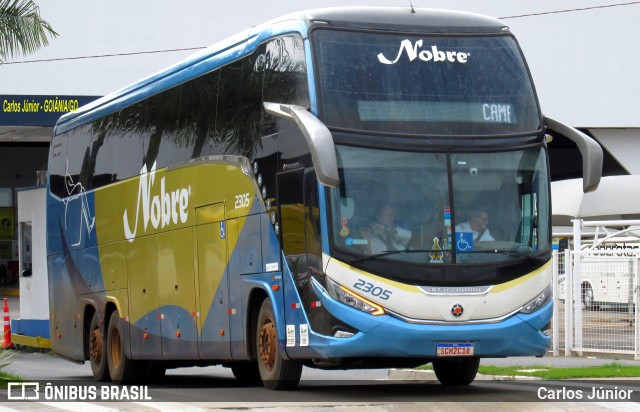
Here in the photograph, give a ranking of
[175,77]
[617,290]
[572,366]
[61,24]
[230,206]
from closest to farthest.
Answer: [230,206], [175,77], [572,366], [617,290], [61,24]

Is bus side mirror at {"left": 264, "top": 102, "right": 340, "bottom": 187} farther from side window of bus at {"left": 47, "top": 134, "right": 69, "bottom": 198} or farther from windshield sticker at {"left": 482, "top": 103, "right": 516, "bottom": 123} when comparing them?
side window of bus at {"left": 47, "top": 134, "right": 69, "bottom": 198}

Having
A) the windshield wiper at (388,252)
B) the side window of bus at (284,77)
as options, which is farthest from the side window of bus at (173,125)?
the windshield wiper at (388,252)

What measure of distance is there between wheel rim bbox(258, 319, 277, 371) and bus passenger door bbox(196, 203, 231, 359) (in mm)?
965

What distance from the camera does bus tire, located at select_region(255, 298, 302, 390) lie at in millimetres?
14328

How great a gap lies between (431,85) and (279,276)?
2.63 metres

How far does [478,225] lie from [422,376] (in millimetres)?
5920

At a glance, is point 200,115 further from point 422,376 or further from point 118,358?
point 422,376

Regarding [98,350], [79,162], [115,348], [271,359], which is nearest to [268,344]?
[271,359]

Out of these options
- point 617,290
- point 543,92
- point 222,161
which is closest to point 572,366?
point 617,290

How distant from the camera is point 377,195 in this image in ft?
44.1

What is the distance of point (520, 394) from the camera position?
47.0ft

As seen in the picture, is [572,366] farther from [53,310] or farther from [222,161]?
[53,310]

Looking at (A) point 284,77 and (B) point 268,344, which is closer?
(A) point 284,77

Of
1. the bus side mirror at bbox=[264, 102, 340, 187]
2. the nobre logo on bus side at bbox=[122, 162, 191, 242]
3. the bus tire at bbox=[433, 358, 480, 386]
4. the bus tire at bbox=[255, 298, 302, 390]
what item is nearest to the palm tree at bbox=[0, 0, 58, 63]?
the nobre logo on bus side at bbox=[122, 162, 191, 242]
